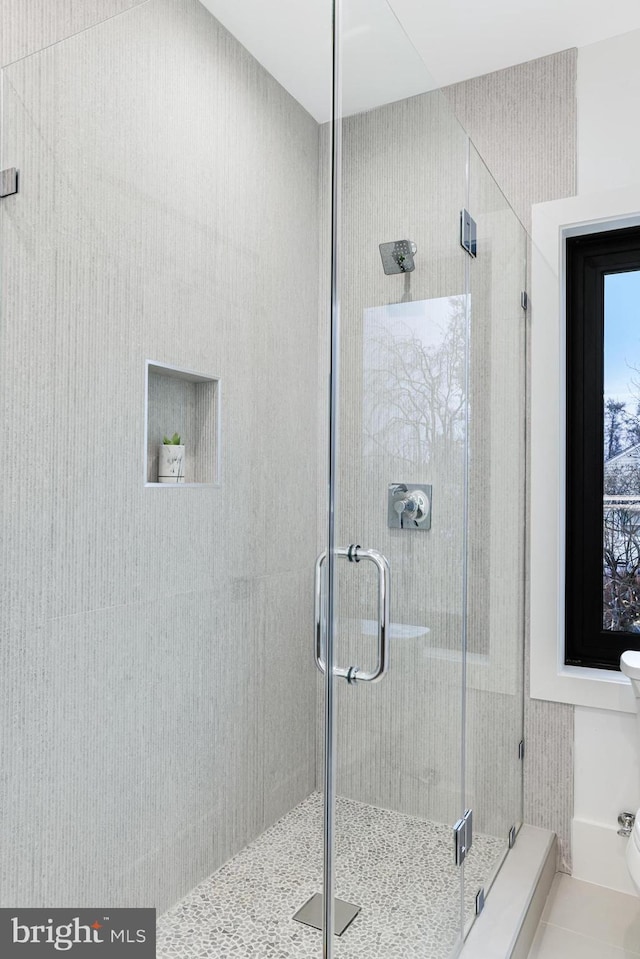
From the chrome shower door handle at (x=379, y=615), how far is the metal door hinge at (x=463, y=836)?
55cm

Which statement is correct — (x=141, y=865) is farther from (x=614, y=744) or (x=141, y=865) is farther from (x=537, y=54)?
(x=537, y=54)

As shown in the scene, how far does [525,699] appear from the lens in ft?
6.52

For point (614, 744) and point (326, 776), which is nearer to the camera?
point (326, 776)

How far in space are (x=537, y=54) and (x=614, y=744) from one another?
2075 millimetres

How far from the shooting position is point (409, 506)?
121 centimetres

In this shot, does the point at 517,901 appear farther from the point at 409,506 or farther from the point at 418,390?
the point at 418,390

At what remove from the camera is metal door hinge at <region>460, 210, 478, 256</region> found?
1.46 m

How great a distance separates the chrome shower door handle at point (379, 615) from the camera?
3.50 ft

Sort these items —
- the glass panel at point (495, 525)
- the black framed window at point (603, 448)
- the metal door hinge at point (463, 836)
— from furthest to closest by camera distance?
the black framed window at point (603, 448), the glass panel at point (495, 525), the metal door hinge at point (463, 836)

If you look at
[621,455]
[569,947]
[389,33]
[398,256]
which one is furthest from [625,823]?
[389,33]

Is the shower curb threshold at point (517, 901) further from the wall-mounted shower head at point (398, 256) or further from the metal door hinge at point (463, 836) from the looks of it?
the wall-mounted shower head at point (398, 256)

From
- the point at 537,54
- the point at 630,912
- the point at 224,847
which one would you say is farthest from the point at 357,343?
the point at 630,912
